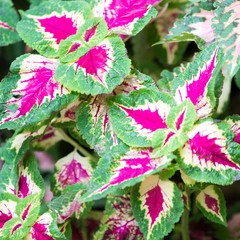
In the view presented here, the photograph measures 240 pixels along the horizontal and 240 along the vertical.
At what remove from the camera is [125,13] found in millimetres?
710

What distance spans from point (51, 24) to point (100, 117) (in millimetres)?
208

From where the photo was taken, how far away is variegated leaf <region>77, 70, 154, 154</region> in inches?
25.3

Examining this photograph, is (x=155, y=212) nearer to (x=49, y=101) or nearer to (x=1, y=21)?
(x=49, y=101)

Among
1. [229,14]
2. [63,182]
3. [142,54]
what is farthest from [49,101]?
[142,54]

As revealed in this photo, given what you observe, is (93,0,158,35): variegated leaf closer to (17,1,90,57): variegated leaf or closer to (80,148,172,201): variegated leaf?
(17,1,90,57): variegated leaf

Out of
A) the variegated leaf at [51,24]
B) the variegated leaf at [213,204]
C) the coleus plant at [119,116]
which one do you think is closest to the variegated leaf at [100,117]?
the coleus plant at [119,116]

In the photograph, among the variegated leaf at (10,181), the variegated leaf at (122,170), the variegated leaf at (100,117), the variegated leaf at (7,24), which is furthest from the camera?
the variegated leaf at (7,24)

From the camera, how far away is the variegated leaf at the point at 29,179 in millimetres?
746

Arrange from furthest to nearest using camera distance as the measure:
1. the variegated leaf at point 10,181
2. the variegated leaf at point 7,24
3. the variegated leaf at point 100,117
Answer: the variegated leaf at point 7,24 < the variegated leaf at point 10,181 < the variegated leaf at point 100,117

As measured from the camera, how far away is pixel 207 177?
57 cm

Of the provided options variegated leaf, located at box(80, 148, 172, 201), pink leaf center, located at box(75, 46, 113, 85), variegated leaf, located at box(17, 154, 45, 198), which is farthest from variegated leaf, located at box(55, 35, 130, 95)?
variegated leaf, located at box(17, 154, 45, 198)

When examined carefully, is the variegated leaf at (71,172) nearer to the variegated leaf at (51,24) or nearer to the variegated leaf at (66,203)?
the variegated leaf at (66,203)

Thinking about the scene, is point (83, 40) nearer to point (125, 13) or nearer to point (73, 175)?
point (125, 13)

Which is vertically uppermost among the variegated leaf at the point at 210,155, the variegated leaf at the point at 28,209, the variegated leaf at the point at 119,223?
the variegated leaf at the point at 210,155
